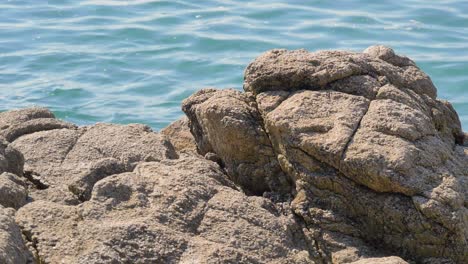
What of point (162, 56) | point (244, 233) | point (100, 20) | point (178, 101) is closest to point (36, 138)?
point (244, 233)

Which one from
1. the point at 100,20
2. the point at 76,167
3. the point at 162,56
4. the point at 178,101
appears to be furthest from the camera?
the point at 100,20

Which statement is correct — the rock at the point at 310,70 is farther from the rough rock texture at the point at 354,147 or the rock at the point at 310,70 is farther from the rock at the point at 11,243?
the rock at the point at 11,243

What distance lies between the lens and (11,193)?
4348mm

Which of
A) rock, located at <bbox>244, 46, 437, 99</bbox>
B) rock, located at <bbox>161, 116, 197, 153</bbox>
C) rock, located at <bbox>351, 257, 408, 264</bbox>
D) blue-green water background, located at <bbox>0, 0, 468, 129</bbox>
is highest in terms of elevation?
rock, located at <bbox>244, 46, 437, 99</bbox>

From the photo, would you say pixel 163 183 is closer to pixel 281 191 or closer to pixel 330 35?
pixel 281 191

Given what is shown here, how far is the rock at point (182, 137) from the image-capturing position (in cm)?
586

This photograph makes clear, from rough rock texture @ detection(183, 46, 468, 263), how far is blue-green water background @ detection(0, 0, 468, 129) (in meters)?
4.98

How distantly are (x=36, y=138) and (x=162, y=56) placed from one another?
711 centimetres

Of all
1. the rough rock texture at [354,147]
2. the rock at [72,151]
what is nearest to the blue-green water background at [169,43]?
the rock at [72,151]

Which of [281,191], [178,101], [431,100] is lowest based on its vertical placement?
[178,101]

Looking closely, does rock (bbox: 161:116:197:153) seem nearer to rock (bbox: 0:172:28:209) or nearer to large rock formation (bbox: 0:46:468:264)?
large rock formation (bbox: 0:46:468:264)

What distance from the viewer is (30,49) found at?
41.9 feet

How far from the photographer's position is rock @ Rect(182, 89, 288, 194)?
502 centimetres

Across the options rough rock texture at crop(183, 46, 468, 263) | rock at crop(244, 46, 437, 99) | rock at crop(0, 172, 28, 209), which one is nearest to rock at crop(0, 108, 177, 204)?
rock at crop(0, 172, 28, 209)
